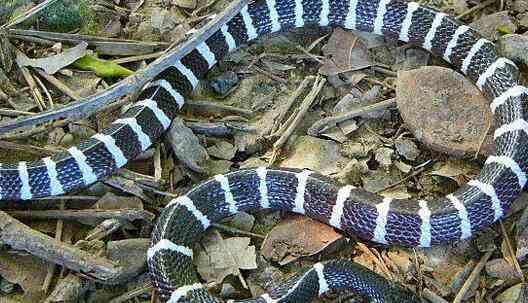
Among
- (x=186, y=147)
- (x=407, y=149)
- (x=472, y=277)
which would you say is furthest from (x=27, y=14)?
(x=472, y=277)

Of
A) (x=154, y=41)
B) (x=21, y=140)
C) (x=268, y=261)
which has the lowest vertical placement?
(x=268, y=261)

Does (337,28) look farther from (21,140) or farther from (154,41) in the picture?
(21,140)

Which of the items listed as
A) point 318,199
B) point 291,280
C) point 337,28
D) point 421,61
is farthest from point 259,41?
point 291,280

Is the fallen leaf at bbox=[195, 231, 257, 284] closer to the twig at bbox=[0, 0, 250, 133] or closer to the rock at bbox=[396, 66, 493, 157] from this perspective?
the twig at bbox=[0, 0, 250, 133]

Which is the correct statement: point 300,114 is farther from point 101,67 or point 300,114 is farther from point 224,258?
point 101,67

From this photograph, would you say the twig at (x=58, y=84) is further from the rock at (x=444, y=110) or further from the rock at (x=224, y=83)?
the rock at (x=444, y=110)

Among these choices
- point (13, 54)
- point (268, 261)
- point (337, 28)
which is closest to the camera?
point (268, 261)
